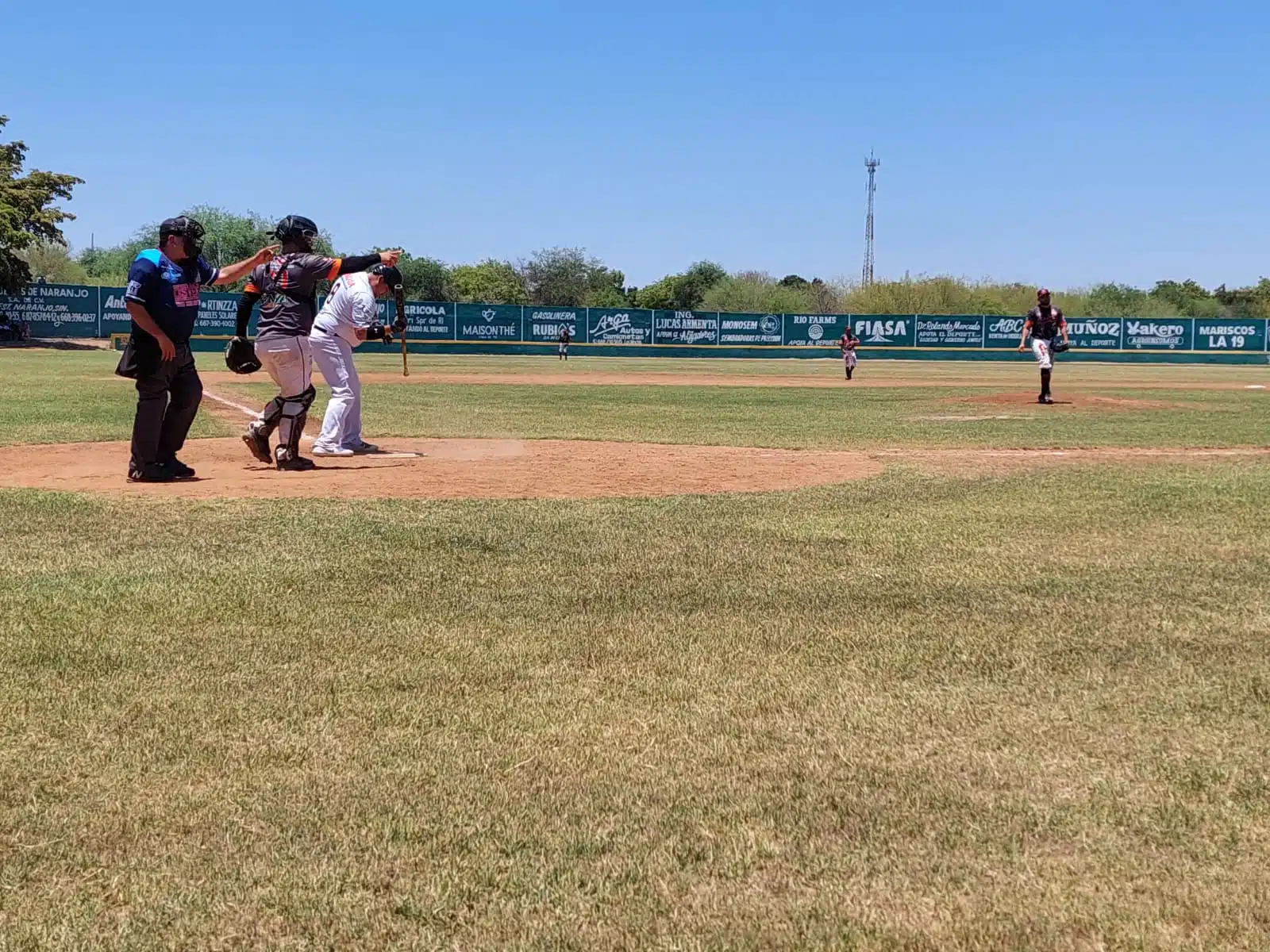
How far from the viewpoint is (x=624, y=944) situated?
2475mm

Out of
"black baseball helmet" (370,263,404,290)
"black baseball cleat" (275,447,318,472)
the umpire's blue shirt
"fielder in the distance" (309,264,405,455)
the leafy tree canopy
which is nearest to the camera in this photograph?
the umpire's blue shirt

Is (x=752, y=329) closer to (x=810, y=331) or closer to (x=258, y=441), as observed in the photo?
(x=810, y=331)

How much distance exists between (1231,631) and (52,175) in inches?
2511

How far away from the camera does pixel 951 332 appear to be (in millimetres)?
65000

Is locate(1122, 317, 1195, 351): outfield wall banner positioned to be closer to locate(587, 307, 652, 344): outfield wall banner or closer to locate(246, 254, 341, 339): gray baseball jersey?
locate(587, 307, 652, 344): outfield wall banner

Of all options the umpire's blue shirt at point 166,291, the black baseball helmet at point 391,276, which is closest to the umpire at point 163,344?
the umpire's blue shirt at point 166,291

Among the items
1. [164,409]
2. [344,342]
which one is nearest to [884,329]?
[344,342]

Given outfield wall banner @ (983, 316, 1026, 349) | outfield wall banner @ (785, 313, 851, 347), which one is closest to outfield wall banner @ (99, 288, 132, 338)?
outfield wall banner @ (785, 313, 851, 347)

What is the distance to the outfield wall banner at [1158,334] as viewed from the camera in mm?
63938

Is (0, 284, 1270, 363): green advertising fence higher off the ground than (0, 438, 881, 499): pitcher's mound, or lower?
higher

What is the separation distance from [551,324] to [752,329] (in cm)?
1001

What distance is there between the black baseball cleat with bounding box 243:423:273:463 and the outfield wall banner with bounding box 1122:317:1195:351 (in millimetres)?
60338

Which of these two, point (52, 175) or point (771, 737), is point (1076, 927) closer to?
point (771, 737)

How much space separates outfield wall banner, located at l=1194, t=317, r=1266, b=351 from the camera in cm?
6391
